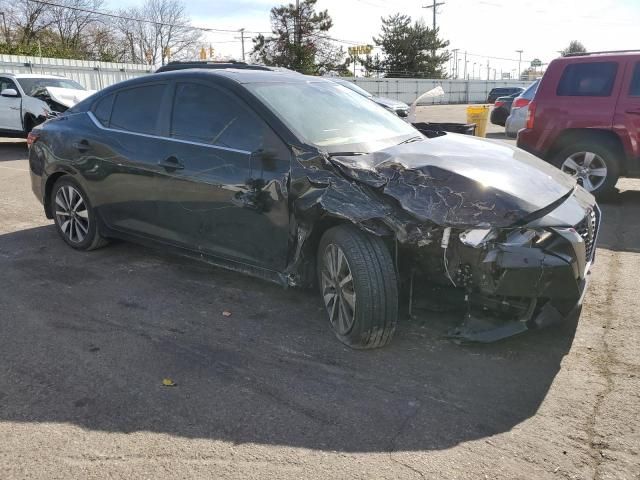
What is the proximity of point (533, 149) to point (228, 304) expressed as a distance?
5.31m

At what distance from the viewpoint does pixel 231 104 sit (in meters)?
4.07

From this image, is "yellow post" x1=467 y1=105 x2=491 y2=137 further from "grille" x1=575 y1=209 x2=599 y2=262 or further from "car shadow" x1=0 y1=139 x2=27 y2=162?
"car shadow" x1=0 y1=139 x2=27 y2=162

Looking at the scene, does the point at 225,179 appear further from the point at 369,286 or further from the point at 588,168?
the point at 588,168

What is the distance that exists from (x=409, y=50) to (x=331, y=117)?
6115 cm

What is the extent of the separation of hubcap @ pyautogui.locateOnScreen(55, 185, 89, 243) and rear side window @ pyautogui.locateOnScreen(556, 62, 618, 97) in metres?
6.05

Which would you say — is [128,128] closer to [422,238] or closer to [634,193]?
[422,238]

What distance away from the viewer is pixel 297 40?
170 ft

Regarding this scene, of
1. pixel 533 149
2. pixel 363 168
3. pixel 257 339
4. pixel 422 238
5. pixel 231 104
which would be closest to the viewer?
pixel 422 238

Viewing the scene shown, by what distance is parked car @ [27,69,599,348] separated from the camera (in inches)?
122

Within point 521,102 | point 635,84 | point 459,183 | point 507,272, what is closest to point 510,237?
point 507,272

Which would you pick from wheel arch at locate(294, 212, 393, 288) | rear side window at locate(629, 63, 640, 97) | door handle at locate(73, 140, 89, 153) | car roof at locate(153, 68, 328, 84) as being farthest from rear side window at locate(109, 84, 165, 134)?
rear side window at locate(629, 63, 640, 97)

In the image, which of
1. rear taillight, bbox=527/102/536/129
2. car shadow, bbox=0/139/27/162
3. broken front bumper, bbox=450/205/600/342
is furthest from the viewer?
car shadow, bbox=0/139/27/162

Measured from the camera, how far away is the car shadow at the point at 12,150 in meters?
12.7

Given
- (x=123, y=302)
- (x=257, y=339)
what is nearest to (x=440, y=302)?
(x=257, y=339)
